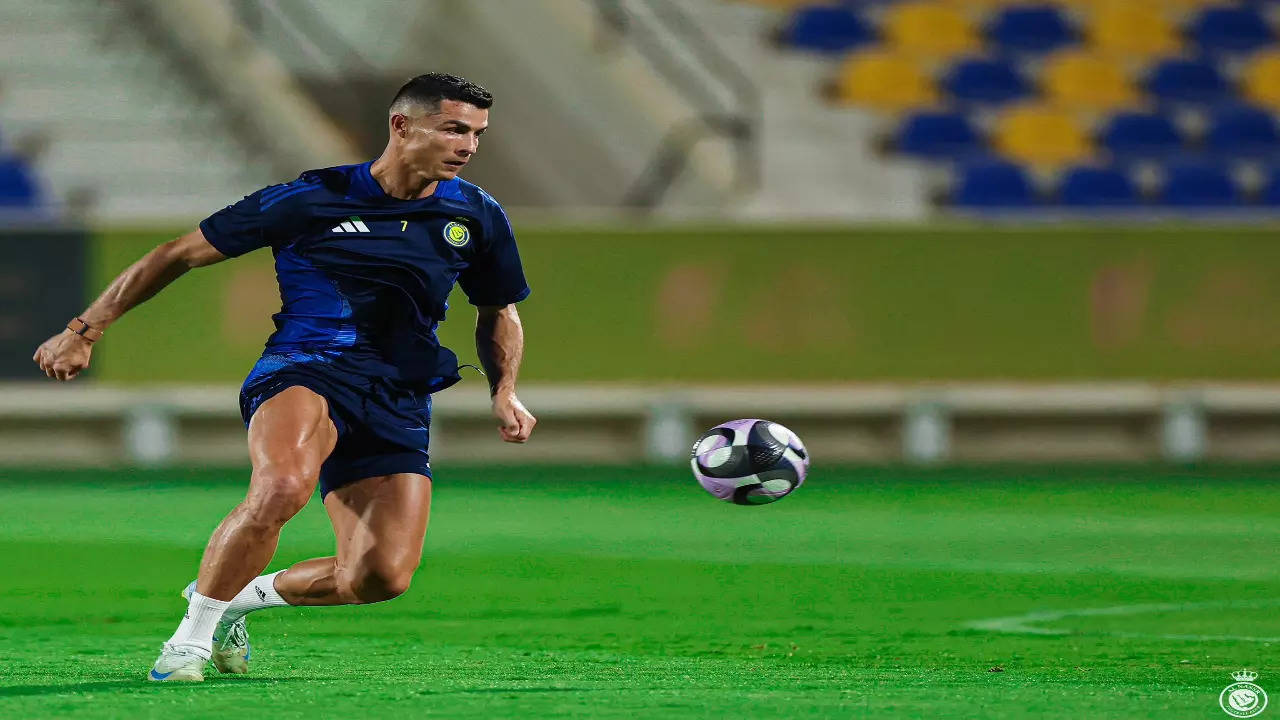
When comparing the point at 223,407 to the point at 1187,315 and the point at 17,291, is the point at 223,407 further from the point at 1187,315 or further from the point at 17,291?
the point at 1187,315

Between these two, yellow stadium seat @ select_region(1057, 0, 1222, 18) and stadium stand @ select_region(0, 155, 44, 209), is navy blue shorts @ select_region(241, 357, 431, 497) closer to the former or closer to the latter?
stadium stand @ select_region(0, 155, 44, 209)

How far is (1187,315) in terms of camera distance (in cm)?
1789

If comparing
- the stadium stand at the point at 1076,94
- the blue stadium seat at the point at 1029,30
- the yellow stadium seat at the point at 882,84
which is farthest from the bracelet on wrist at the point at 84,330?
the blue stadium seat at the point at 1029,30

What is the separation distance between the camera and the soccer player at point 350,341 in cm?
690

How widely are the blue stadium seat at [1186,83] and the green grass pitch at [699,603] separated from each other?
801 cm

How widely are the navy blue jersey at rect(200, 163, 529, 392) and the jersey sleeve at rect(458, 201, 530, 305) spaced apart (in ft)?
0.35

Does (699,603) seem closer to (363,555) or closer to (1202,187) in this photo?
(363,555)

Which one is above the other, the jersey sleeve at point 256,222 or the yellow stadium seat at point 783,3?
the yellow stadium seat at point 783,3

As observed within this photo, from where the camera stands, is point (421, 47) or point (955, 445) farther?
point (421, 47)

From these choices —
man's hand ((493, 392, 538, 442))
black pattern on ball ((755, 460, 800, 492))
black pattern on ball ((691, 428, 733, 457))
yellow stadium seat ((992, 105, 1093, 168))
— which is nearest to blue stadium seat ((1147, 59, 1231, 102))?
yellow stadium seat ((992, 105, 1093, 168))

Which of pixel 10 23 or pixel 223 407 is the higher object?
pixel 10 23

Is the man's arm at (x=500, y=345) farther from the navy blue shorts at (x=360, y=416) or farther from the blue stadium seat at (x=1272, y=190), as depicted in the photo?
the blue stadium seat at (x=1272, y=190)

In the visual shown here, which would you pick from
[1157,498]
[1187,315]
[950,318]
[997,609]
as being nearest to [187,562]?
[997,609]

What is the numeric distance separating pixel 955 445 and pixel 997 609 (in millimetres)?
8347
